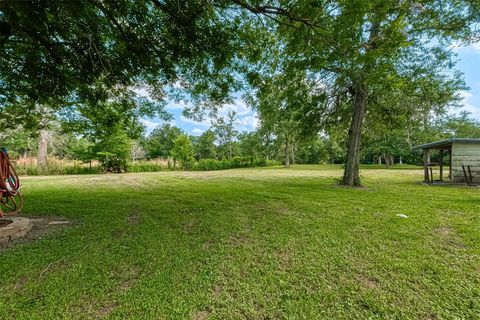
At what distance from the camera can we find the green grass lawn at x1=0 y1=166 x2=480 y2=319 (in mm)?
1567

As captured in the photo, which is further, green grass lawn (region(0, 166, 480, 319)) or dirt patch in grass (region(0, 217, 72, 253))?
dirt patch in grass (region(0, 217, 72, 253))

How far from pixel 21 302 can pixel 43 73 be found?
411cm

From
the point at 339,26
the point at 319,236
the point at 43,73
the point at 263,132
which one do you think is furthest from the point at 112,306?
the point at 263,132

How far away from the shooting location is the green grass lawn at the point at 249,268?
61.7 inches

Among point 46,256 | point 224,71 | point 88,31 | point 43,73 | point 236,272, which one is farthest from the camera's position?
point 224,71

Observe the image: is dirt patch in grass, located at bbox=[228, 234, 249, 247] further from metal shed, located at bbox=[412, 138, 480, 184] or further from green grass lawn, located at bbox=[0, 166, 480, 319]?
metal shed, located at bbox=[412, 138, 480, 184]

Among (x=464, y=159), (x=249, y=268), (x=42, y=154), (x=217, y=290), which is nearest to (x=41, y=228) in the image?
(x=217, y=290)

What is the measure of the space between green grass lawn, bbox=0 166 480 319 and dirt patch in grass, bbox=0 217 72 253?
5.9 inches

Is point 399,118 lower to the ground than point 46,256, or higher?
higher

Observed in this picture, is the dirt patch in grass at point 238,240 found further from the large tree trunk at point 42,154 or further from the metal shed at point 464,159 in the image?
the large tree trunk at point 42,154

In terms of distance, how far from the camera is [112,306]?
158cm

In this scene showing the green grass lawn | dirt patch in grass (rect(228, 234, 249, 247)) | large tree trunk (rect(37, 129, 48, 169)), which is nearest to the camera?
the green grass lawn

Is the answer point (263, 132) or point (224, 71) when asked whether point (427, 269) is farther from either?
point (263, 132)

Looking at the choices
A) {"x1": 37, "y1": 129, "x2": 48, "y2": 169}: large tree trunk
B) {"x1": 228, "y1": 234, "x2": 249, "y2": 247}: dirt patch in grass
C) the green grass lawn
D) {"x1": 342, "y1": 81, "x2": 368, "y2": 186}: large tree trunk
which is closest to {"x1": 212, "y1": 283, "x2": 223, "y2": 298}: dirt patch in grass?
the green grass lawn
